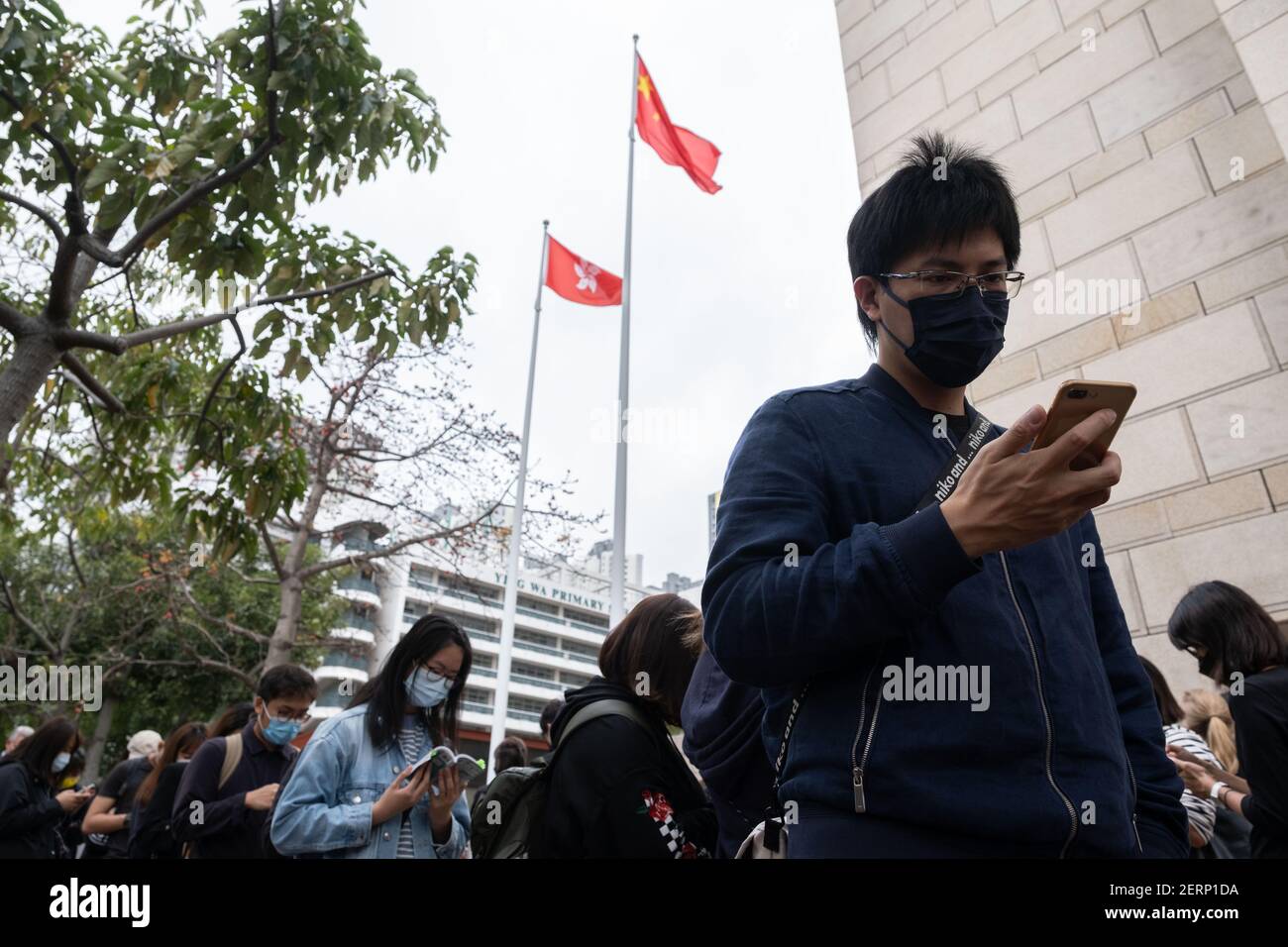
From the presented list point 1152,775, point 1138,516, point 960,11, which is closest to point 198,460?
point 1152,775

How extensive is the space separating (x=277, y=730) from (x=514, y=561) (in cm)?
695

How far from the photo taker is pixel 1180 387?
5.39 meters

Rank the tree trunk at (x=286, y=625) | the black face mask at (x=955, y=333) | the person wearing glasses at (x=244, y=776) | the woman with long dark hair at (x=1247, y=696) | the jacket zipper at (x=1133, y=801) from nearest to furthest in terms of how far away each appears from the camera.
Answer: the jacket zipper at (x=1133, y=801) → the black face mask at (x=955, y=333) → the woman with long dark hair at (x=1247, y=696) → the person wearing glasses at (x=244, y=776) → the tree trunk at (x=286, y=625)

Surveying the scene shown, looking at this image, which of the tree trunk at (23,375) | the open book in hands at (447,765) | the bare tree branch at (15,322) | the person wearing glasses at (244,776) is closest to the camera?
the open book in hands at (447,765)

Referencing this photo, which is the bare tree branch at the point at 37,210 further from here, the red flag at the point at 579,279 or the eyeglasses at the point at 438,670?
the red flag at the point at 579,279

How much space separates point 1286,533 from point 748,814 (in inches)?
164

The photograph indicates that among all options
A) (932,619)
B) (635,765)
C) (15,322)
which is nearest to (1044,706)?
(932,619)

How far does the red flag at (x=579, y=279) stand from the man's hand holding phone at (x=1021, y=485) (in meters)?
10.8

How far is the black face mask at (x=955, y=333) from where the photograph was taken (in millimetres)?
1490

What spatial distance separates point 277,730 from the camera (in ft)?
14.3

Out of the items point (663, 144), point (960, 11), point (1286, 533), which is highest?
point (663, 144)

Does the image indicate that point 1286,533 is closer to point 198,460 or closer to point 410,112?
point 410,112

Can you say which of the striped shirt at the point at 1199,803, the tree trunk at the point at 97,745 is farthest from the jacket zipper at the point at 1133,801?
the tree trunk at the point at 97,745

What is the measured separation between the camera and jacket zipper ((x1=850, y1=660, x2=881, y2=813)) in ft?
3.70
